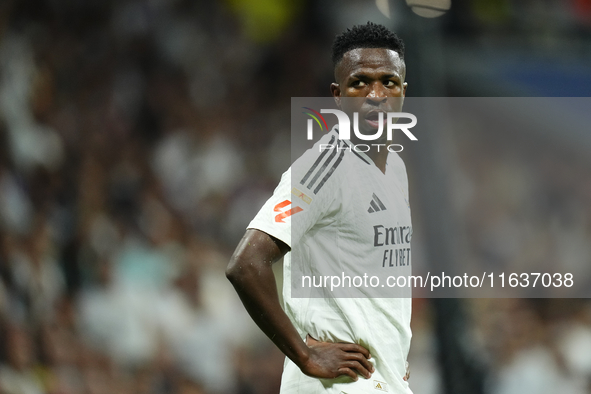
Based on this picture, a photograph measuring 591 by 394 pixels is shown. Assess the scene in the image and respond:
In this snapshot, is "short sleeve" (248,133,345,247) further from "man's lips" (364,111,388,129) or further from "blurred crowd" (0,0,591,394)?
"blurred crowd" (0,0,591,394)

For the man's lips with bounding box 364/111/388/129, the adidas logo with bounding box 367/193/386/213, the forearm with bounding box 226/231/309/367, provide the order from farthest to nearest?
the man's lips with bounding box 364/111/388/129 → the adidas logo with bounding box 367/193/386/213 → the forearm with bounding box 226/231/309/367

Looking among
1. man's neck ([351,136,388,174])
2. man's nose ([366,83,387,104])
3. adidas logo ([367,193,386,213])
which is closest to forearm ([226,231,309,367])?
adidas logo ([367,193,386,213])

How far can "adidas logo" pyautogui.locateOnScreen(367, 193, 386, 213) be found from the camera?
6.42 ft

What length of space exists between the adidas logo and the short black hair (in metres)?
0.48

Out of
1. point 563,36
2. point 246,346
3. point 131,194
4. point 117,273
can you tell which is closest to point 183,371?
point 246,346

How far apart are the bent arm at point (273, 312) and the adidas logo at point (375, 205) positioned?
0.29 metres

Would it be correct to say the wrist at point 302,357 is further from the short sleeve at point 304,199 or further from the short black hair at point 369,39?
the short black hair at point 369,39

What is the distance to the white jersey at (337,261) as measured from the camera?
186 cm

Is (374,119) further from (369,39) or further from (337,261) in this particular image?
(337,261)

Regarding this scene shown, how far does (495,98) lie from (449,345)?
1306 mm

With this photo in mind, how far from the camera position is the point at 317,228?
1913mm

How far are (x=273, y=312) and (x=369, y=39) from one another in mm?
900

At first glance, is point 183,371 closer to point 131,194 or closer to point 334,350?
point 131,194

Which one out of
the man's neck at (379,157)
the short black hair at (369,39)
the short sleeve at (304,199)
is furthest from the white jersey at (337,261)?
the short black hair at (369,39)
